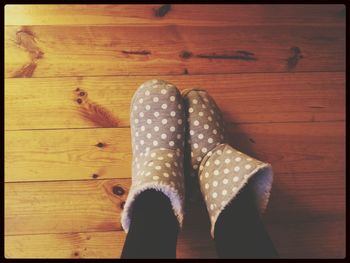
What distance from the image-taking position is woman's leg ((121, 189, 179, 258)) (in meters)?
0.62

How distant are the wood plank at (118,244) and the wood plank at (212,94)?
0.25 meters

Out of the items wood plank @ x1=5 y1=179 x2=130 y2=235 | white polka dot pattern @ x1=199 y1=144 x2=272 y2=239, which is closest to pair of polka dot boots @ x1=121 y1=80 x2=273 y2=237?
white polka dot pattern @ x1=199 y1=144 x2=272 y2=239

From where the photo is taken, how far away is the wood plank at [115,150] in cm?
86

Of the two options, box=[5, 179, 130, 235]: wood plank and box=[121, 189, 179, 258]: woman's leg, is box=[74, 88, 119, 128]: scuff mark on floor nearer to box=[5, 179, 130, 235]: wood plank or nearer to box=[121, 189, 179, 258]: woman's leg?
box=[5, 179, 130, 235]: wood plank

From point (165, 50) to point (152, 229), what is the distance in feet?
1.54

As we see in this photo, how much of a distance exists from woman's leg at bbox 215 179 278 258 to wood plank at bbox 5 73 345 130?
0.27 meters

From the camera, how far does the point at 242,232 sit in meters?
0.65

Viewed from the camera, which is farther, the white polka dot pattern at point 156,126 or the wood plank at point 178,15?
the wood plank at point 178,15

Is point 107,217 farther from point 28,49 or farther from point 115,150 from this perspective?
point 28,49

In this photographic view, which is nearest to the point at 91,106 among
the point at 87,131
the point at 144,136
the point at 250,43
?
the point at 87,131

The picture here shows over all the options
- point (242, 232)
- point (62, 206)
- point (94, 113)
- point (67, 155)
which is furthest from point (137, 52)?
point (242, 232)

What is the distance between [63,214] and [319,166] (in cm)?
59

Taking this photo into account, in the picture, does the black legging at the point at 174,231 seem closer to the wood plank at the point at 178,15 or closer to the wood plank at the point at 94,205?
the wood plank at the point at 94,205

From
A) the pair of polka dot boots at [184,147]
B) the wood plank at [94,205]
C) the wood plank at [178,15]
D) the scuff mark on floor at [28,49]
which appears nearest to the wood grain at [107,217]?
the wood plank at [94,205]
